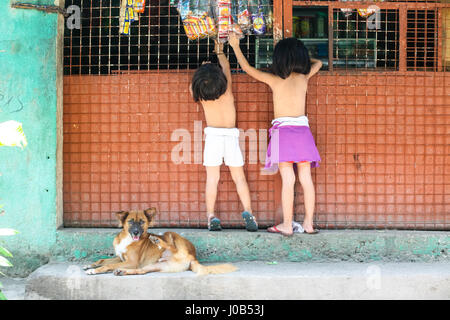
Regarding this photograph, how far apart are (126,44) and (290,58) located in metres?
1.77

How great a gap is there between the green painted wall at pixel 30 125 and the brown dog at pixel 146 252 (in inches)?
34.2

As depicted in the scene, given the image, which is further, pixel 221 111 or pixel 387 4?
pixel 387 4

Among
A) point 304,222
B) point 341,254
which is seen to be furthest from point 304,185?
point 341,254

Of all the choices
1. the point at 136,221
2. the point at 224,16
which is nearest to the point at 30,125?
the point at 136,221

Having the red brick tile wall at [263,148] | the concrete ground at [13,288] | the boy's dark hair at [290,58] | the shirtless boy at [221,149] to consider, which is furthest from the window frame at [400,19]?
the concrete ground at [13,288]

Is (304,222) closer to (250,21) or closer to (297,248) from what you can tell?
(297,248)

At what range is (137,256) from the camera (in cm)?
416

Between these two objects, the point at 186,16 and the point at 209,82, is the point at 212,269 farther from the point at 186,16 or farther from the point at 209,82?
the point at 186,16

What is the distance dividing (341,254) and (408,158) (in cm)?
121

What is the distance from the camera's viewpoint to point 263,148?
4.85 metres

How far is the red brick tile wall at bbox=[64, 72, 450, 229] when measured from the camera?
479 centimetres

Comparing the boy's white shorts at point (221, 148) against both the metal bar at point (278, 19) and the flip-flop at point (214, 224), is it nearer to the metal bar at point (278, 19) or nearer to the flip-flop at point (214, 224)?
the flip-flop at point (214, 224)

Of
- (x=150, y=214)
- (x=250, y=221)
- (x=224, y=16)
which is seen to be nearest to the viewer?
(x=150, y=214)

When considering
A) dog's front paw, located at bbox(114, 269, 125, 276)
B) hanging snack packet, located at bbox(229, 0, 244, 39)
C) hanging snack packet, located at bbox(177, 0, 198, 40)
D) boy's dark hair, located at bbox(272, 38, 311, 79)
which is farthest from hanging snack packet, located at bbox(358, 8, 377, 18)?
dog's front paw, located at bbox(114, 269, 125, 276)
